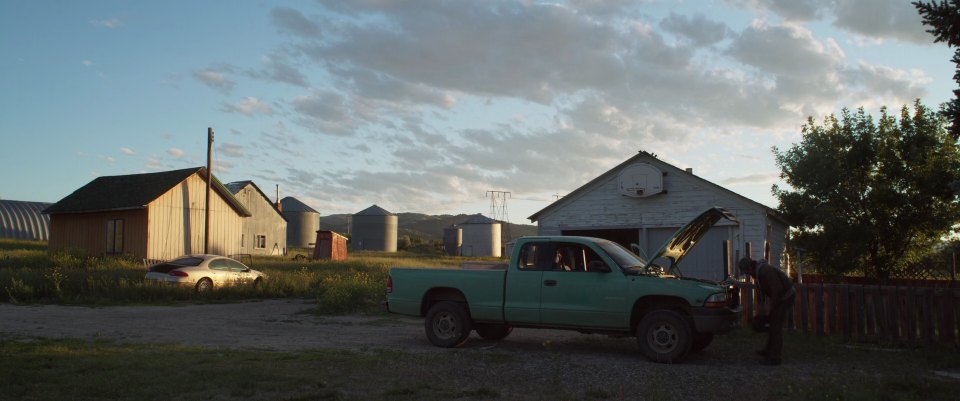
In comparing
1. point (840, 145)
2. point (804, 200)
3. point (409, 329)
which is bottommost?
point (409, 329)

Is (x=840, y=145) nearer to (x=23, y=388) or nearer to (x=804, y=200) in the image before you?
(x=804, y=200)

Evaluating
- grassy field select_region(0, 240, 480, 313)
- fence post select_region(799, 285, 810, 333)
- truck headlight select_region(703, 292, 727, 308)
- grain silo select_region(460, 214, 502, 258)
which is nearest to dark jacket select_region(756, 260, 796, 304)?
truck headlight select_region(703, 292, 727, 308)

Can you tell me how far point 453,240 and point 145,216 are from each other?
140 ft

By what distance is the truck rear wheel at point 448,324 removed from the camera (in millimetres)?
11438

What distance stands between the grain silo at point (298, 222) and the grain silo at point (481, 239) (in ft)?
47.8

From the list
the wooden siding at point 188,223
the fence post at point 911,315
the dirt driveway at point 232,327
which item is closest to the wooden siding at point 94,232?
the wooden siding at point 188,223

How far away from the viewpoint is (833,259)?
74.7 feet

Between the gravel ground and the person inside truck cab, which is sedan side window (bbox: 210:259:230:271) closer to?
the gravel ground

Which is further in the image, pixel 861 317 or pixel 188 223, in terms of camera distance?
pixel 188 223

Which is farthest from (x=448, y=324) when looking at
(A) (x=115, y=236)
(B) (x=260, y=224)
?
(B) (x=260, y=224)

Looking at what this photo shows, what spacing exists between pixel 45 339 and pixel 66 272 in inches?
517

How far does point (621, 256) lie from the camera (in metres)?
11.2

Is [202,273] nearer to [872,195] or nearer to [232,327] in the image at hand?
[232,327]

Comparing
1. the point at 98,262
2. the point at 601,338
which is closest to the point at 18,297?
the point at 98,262
